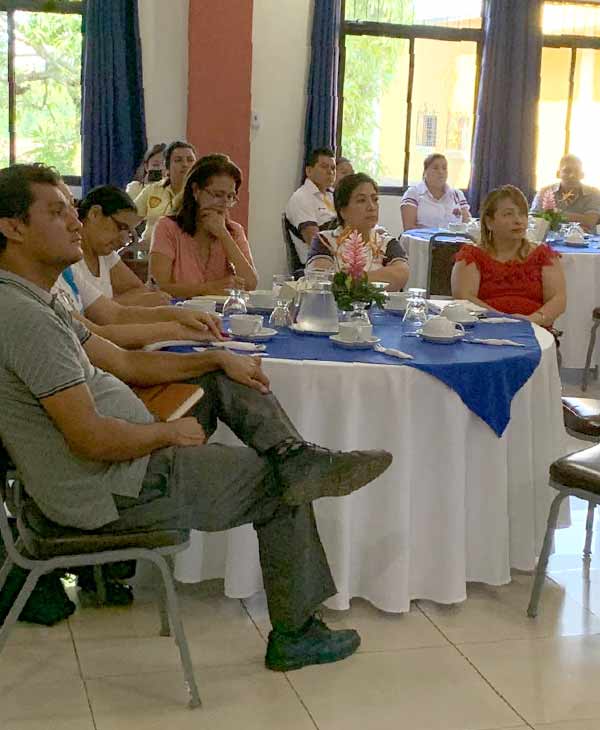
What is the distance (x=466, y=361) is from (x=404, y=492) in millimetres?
390

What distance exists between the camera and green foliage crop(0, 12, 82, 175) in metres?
7.96

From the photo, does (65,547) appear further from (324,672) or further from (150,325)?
(150,325)

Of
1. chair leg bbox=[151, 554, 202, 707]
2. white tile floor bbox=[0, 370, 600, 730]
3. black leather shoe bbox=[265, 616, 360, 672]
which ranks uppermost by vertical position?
chair leg bbox=[151, 554, 202, 707]

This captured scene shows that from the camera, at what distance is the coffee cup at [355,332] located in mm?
2938

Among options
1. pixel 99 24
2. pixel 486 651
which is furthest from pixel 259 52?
pixel 486 651

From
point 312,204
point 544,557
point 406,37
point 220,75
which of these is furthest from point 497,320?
point 406,37

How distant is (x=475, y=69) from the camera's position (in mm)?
8758

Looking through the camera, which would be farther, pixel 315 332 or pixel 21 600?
pixel 315 332

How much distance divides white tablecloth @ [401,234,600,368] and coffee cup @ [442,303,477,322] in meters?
2.49

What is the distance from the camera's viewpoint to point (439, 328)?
9.97 ft

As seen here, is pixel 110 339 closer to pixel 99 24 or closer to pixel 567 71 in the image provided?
pixel 99 24

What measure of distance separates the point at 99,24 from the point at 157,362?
5719 millimetres

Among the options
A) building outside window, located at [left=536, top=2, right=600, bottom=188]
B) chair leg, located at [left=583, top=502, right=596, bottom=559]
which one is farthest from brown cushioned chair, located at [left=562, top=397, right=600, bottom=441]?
building outside window, located at [left=536, top=2, right=600, bottom=188]

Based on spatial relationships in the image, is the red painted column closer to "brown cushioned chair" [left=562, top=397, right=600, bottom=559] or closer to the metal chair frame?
"brown cushioned chair" [left=562, top=397, right=600, bottom=559]
